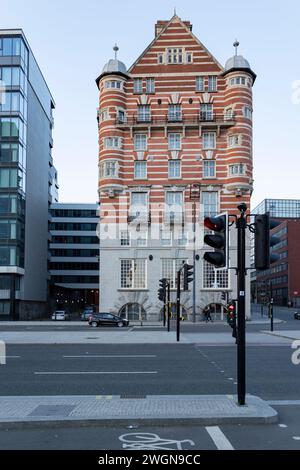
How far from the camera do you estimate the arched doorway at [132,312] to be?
58406mm

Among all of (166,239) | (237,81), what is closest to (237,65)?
(237,81)

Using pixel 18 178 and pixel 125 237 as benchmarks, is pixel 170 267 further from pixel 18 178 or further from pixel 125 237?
pixel 18 178

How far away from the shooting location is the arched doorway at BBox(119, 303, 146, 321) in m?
58.4

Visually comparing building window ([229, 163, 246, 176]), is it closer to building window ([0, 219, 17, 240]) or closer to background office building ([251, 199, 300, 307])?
building window ([0, 219, 17, 240])

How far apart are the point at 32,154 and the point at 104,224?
676 inches

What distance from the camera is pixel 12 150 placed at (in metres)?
61.9

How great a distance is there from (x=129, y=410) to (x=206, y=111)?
5394 centimetres

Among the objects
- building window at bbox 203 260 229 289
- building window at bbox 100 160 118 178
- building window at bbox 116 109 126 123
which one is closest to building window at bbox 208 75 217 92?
building window at bbox 116 109 126 123

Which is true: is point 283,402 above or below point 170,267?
below

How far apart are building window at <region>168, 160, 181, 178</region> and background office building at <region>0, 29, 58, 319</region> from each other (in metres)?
17.6

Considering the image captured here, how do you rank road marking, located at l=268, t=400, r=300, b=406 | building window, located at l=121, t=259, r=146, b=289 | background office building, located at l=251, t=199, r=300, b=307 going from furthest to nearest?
background office building, located at l=251, t=199, r=300, b=307 → building window, located at l=121, t=259, r=146, b=289 → road marking, located at l=268, t=400, r=300, b=406

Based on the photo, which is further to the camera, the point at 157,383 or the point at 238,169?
the point at 238,169

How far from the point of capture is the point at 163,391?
12320mm

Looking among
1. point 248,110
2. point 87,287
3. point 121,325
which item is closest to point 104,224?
point 121,325
